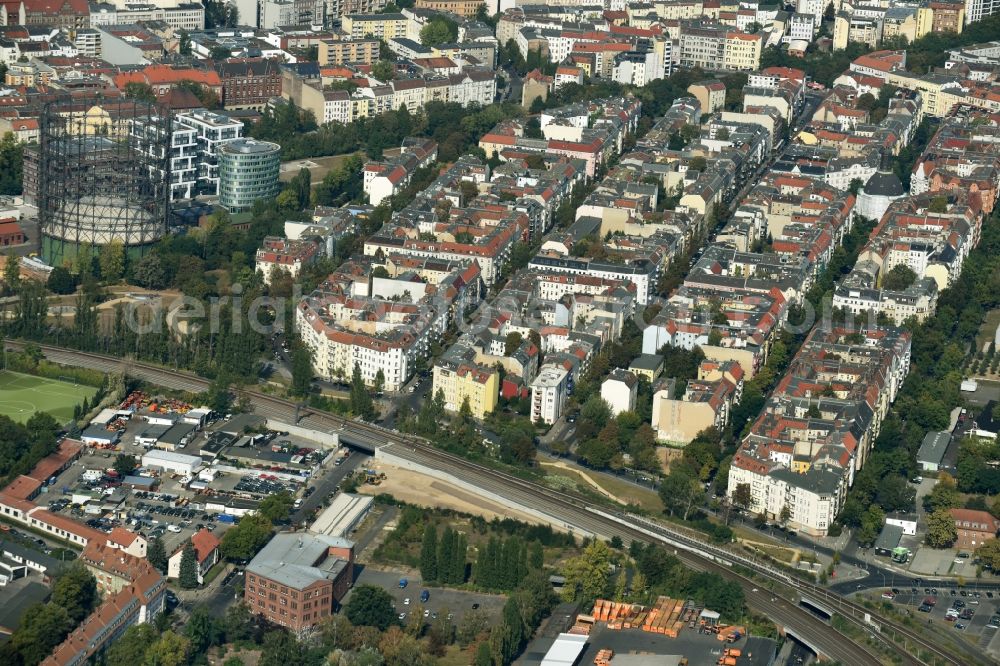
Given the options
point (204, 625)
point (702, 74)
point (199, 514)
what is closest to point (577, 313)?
point (199, 514)

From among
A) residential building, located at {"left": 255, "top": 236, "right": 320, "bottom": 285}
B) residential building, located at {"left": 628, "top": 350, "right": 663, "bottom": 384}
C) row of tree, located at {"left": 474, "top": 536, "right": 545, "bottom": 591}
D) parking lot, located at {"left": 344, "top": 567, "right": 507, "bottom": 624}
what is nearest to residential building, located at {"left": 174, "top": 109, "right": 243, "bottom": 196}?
residential building, located at {"left": 255, "top": 236, "right": 320, "bottom": 285}

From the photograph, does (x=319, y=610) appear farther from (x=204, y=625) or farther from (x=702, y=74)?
(x=702, y=74)

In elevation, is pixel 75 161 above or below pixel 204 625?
above

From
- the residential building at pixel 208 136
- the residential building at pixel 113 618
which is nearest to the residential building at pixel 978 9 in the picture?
the residential building at pixel 208 136

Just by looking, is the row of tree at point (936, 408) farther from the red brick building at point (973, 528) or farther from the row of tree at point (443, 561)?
the row of tree at point (443, 561)

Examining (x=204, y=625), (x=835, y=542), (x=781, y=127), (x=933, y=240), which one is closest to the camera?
(x=204, y=625)
